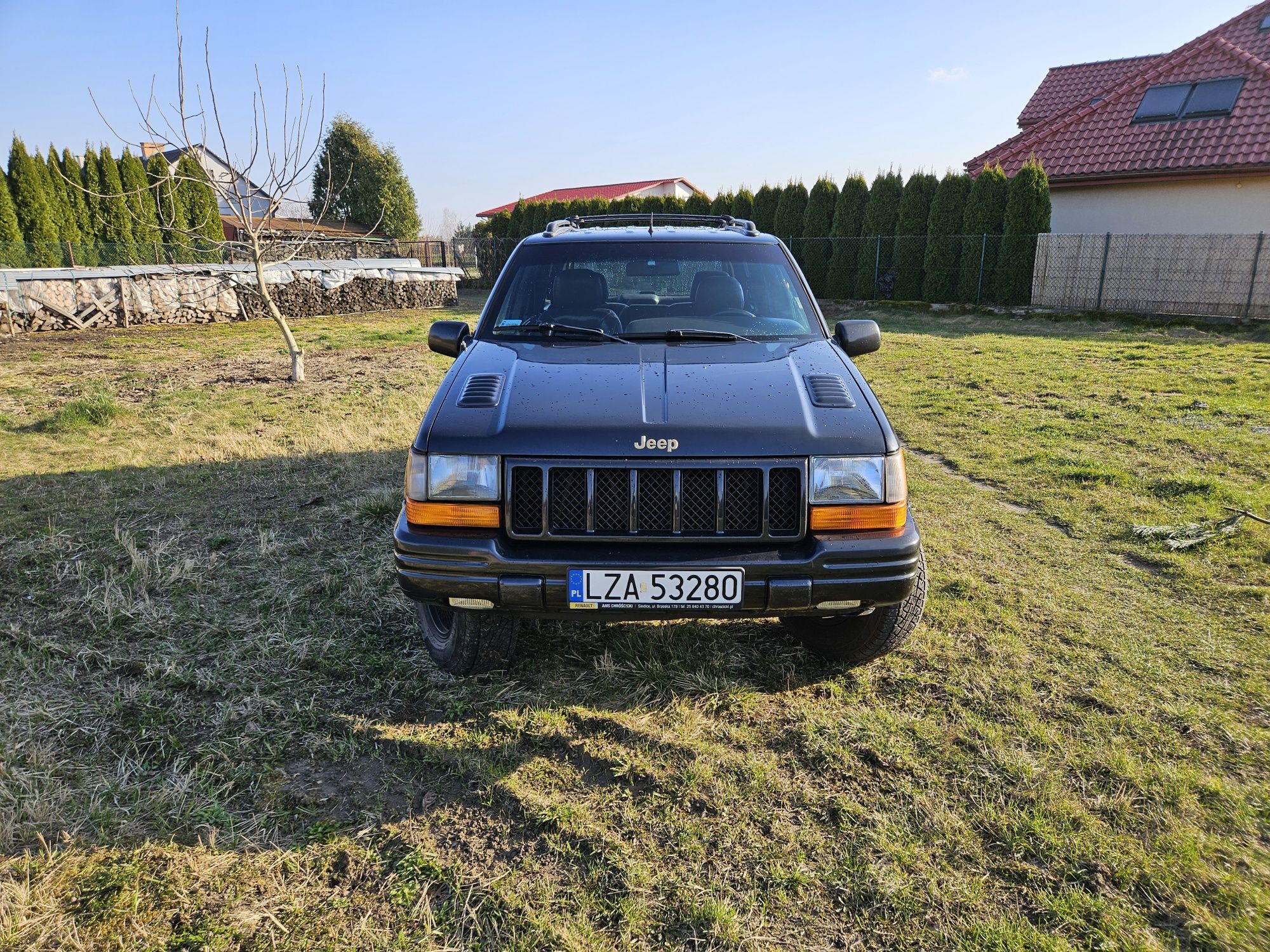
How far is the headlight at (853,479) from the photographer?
8.74 ft

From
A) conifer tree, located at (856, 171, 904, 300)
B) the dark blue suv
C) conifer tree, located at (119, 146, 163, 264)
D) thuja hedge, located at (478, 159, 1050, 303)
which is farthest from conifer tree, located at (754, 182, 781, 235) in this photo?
the dark blue suv

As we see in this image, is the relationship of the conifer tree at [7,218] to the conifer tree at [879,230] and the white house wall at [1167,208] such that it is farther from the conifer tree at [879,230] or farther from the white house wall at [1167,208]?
the white house wall at [1167,208]

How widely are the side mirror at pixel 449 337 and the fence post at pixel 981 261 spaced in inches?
708

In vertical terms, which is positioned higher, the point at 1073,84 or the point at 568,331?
the point at 1073,84

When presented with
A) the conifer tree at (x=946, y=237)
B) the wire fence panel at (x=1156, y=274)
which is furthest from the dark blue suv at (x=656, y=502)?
the conifer tree at (x=946, y=237)

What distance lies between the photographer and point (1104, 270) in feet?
55.4

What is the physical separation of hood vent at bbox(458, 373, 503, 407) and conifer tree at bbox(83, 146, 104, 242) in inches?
1214

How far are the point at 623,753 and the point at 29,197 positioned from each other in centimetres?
3230

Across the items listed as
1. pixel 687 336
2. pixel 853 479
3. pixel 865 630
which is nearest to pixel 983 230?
pixel 687 336

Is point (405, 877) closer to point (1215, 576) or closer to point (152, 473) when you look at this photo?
point (1215, 576)

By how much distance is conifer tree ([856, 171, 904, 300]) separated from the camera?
69.2 feet

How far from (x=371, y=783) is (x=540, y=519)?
1047 millimetres

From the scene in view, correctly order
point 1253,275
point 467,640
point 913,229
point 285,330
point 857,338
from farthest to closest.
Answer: point 913,229
point 1253,275
point 285,330
point 857,338
point 467,640

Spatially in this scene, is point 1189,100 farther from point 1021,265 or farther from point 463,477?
point 463,477
